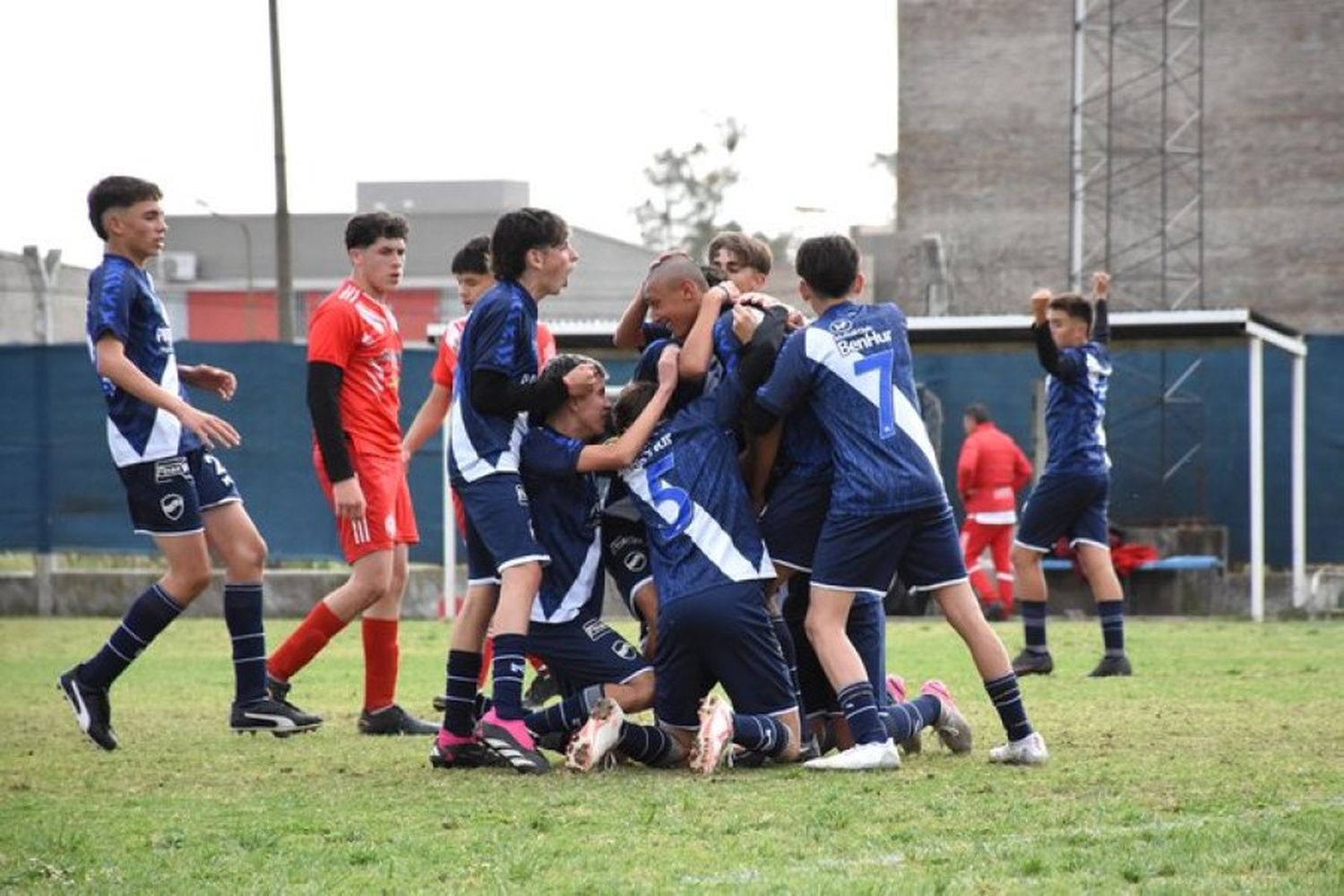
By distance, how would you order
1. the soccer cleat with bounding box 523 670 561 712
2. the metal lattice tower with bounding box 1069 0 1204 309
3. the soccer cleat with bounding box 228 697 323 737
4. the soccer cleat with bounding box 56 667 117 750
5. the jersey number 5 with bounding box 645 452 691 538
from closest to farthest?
the jersey number 5 with bounding box 645 452 691 538, the soccer cleat with bounding box 56 667 117 750, the soccer cleat with bounding box 228 697 323 737, the soccer cleat with bounding box 523 670 561 712, the metal lattice tower with bounding box 1069 0 1204 309

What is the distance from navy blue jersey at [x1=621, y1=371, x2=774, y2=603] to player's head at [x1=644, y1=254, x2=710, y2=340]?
0.29 meters

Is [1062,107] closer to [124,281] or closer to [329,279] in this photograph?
[329,279]

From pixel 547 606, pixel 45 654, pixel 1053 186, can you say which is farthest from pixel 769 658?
pixel 1053 186

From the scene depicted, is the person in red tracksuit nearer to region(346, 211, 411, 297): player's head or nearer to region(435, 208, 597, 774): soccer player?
region(346, 211, 411, 297): player's head

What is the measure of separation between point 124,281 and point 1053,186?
120ft

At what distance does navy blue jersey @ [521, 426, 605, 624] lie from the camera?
302 inches

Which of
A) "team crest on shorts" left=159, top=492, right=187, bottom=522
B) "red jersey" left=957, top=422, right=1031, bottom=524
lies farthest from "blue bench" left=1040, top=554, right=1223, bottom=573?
"team crest on shorts" left=159, top=492, right=187, bottom=522

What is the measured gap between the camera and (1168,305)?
3944cm

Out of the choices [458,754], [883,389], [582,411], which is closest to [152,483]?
[458,754]

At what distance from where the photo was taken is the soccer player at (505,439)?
291 inches

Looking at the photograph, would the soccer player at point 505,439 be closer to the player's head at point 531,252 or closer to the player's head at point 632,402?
the player's head at point 531,252

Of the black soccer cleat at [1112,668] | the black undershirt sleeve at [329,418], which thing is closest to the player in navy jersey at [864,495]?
the black undershirt sleeve at [329,418]

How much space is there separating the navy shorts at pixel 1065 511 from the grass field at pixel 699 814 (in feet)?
6.43

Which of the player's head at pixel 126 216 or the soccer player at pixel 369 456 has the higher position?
the player's head at pixel 126 216
